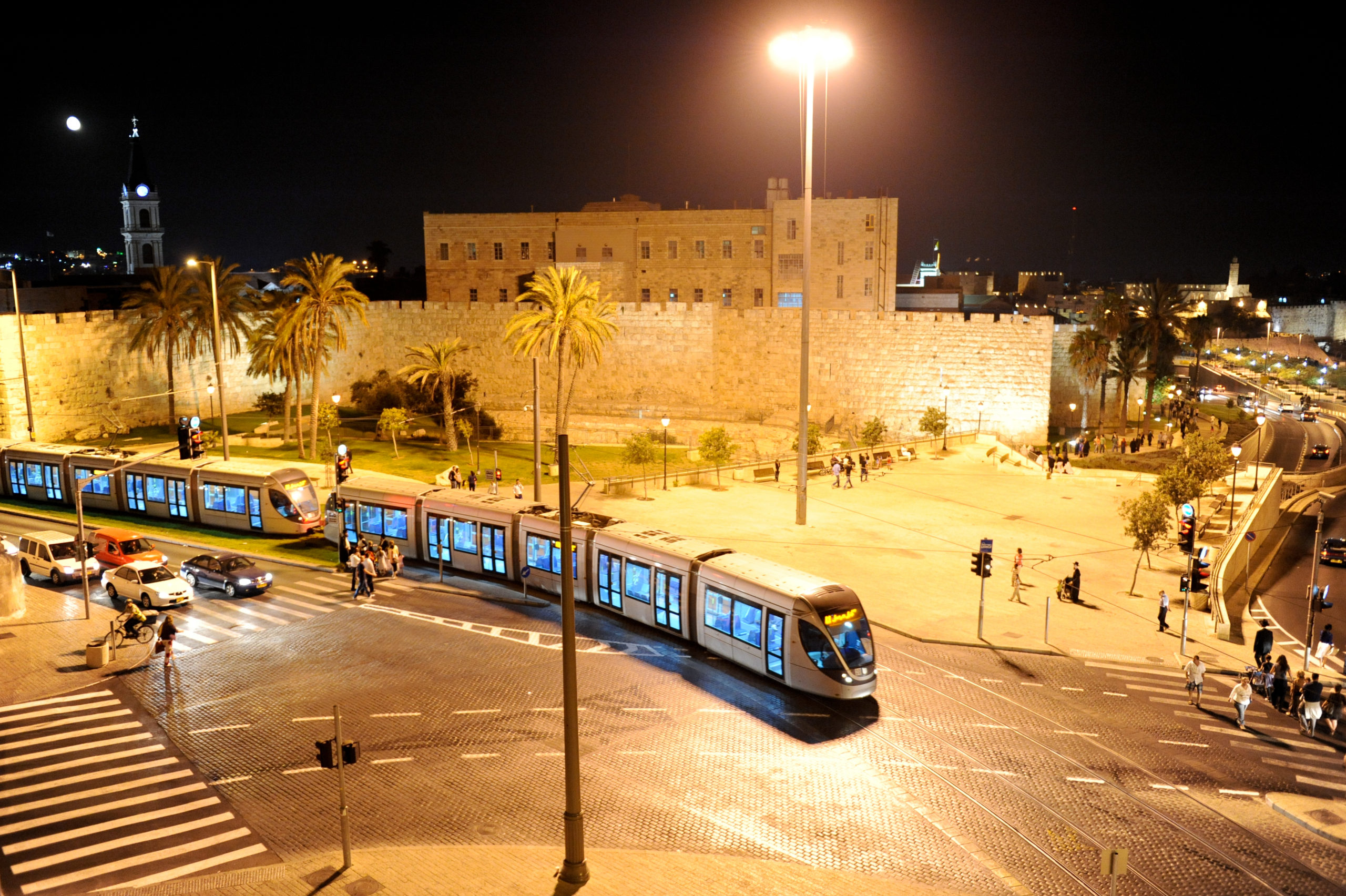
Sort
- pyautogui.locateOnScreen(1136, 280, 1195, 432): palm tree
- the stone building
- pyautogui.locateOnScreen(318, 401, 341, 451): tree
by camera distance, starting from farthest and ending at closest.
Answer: the stone building, pyautogui.locateOnScreen(1136, 280, 1195, 432): palm tree, pyautogui.locateOnScreen(318, 401, 341, 451): tree

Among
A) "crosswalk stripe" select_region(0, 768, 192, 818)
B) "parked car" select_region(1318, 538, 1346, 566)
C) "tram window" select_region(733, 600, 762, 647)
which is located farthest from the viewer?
"parked car" select_region(1318, 538, 1346, 566)

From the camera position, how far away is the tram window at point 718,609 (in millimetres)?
16578

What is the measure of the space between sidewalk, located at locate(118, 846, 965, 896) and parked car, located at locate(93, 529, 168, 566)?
1393 cm

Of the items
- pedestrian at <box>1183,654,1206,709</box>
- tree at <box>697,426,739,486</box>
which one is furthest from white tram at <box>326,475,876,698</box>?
tree at <box>697,426,739,486</box>

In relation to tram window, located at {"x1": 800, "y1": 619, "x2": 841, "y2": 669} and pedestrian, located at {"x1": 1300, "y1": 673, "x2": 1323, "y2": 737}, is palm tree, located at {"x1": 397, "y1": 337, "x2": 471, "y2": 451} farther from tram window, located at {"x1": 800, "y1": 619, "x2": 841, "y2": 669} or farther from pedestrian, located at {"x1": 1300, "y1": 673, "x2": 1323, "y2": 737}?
pedestrian, located at {"x1": 1300, "y1": 673, "x2": 1323, "y2": 737}

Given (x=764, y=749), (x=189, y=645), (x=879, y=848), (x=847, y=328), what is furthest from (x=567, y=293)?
(x=879, y=848)

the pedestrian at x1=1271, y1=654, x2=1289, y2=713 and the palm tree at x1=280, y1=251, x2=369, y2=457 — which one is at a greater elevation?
the palm tree at x1=280, y1=251, x2=369, y2=457

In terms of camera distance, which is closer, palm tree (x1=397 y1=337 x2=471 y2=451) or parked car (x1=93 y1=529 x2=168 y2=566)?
parked car (x1=93 y1=529 x2=168 y2=566)

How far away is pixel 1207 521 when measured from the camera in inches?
1293

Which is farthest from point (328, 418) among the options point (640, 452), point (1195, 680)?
point (1195, 680)

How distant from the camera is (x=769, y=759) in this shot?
13422 millimetres

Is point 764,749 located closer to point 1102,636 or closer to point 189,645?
point 1102,636

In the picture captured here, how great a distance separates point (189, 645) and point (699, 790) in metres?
11.5

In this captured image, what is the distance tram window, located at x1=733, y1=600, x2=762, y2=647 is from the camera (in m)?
15.9
